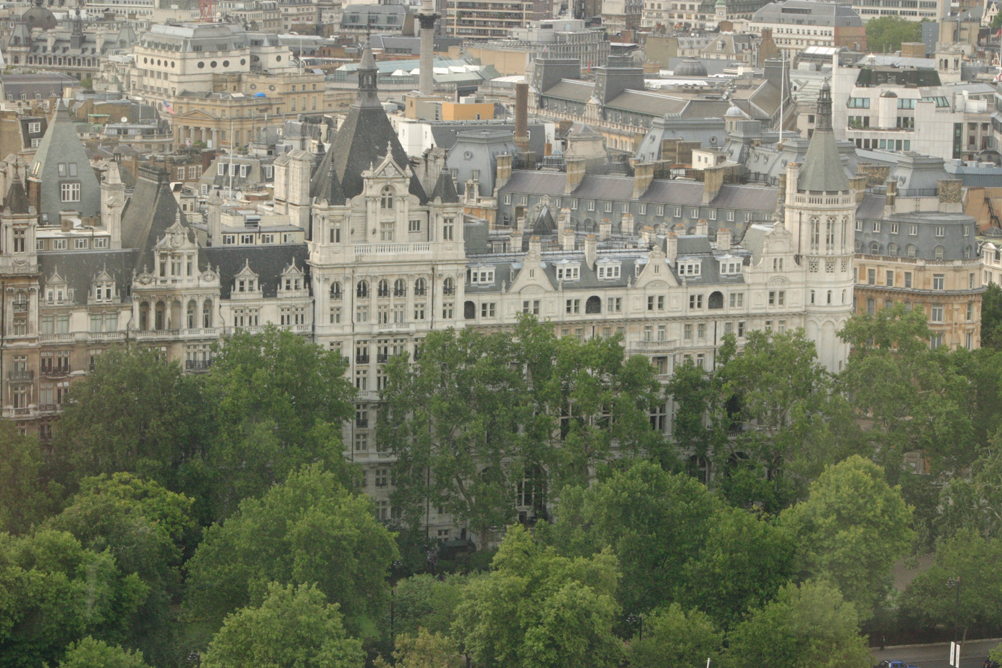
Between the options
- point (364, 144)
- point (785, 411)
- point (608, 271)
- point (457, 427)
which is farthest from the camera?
point (608, 271)

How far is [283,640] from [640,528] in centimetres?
2833

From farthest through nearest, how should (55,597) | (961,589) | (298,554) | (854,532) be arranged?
(961,589) → (854,532) → (298,554) → (55,597)

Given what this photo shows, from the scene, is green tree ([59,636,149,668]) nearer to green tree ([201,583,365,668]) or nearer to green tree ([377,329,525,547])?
green tree ([201,583,365,668])

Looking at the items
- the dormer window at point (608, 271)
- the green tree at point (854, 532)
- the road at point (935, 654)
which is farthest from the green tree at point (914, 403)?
the dormer window at point (608, 271)

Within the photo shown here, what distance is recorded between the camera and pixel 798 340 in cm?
→ 19362

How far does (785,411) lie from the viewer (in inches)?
7534

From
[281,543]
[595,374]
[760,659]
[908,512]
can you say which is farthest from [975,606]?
[281,543]

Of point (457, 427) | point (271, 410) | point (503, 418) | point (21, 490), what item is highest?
point (271, 410)

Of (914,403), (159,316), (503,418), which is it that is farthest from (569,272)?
(159,316)

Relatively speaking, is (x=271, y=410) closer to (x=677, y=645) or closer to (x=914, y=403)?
(x=677, y=645)

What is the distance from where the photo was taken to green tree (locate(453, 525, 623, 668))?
15850 centimetres

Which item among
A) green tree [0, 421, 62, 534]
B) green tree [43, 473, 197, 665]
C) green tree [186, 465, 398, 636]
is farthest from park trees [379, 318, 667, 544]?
green tree [0, 421, 62, 534]

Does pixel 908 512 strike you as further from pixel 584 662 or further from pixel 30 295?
pixel 30 295

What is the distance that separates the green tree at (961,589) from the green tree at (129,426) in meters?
47.5
